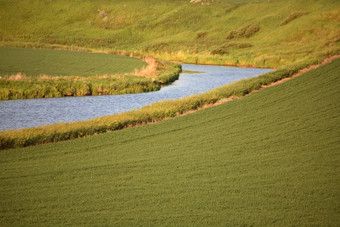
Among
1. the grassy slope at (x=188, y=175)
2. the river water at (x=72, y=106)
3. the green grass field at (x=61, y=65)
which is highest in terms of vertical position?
the green grass field at (x=61, y=65)

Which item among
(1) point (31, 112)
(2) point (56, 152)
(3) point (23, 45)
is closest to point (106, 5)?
(3) point (23, 45)

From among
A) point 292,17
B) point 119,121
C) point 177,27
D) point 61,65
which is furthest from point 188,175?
point 177,27

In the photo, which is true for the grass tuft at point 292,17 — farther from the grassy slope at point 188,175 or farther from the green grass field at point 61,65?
the grassy slope at point 188,175

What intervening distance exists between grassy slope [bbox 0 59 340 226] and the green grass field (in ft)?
82.6

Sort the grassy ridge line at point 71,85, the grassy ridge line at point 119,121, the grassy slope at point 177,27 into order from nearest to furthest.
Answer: the grassy ridge line at point 119,121, the grassy ridge line at point 71,85, the grassy slope at point 177,27

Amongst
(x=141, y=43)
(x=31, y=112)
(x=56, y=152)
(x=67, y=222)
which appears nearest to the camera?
(x=67, y=222)

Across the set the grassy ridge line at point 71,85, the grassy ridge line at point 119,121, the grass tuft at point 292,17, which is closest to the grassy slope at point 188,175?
the grassy ridge line at point 119,121

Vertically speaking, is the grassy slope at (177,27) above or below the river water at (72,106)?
above

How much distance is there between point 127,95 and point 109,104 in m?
4.77

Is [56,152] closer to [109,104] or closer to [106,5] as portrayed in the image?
[109,104]

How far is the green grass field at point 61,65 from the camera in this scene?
145ft

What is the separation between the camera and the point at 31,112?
27.2 m

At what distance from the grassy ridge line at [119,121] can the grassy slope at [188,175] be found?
83cm

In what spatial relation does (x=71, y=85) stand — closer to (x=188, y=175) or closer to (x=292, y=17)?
(x=188, y=175)
